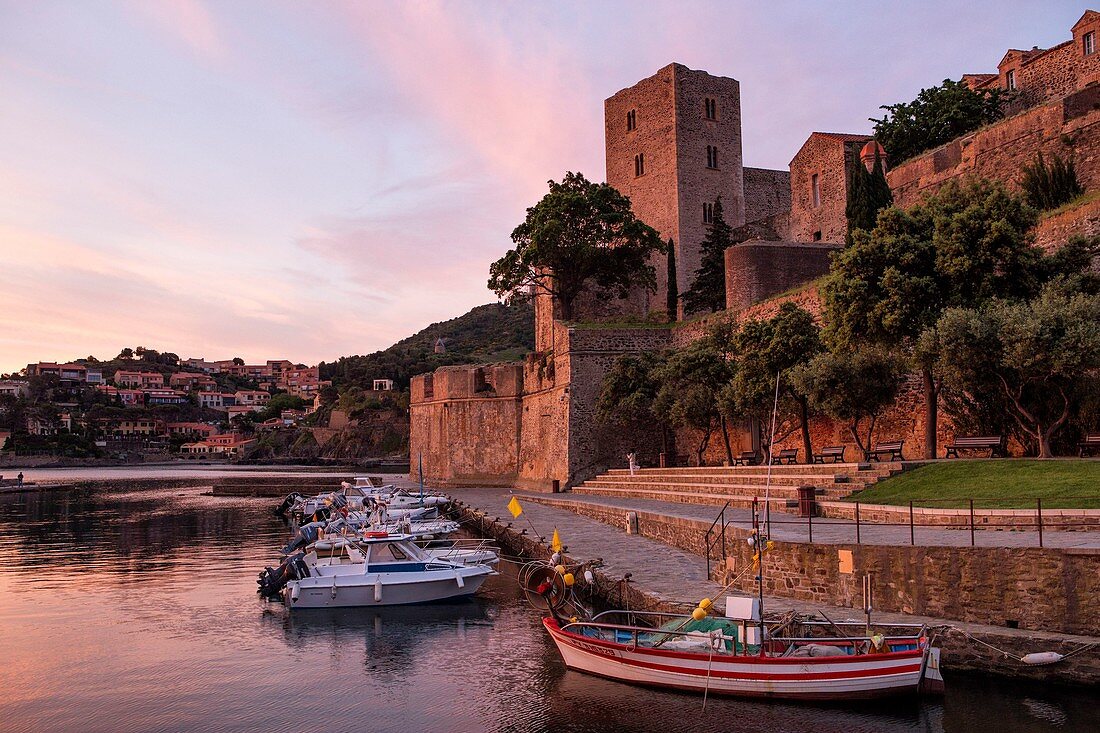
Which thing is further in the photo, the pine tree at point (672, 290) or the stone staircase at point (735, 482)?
the pine tree at point (672, 290)

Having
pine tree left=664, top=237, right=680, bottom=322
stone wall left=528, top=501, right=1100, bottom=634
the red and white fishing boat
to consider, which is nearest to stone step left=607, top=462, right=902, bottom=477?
stone wall left=528, top=501, right=1100, bottom=634

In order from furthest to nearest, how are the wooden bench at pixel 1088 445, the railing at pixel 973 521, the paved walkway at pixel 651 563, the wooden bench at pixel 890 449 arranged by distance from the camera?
1. the wooden bench at pixel 890 449
2. the wooden bench at pixel 1088 445
3. the railing at pixel 973 521
4. the paved walkway at pixel 651 563

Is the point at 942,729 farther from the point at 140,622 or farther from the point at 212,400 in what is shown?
the point at 212,400

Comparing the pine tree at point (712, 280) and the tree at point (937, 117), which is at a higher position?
the tree at point (937, 117)

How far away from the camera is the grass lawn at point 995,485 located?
12875 mm

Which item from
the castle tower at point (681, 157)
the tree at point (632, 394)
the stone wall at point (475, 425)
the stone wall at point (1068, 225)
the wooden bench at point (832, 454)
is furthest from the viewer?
the castle tower at point (681, 157)

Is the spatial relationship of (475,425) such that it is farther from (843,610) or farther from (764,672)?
(764,672)

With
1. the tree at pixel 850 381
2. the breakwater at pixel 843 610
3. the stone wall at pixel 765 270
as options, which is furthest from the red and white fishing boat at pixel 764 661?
the stone wall at pixel 765 270

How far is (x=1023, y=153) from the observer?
81.7 feet

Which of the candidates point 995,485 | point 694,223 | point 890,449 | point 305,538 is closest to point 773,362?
point 890,449

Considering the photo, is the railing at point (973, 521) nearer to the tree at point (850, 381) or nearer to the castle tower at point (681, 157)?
the tree at point (850, 381)

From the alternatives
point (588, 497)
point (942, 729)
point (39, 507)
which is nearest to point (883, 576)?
point (942, 729)

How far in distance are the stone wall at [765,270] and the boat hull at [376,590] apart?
15826mm

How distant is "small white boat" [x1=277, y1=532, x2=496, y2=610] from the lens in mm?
17234
